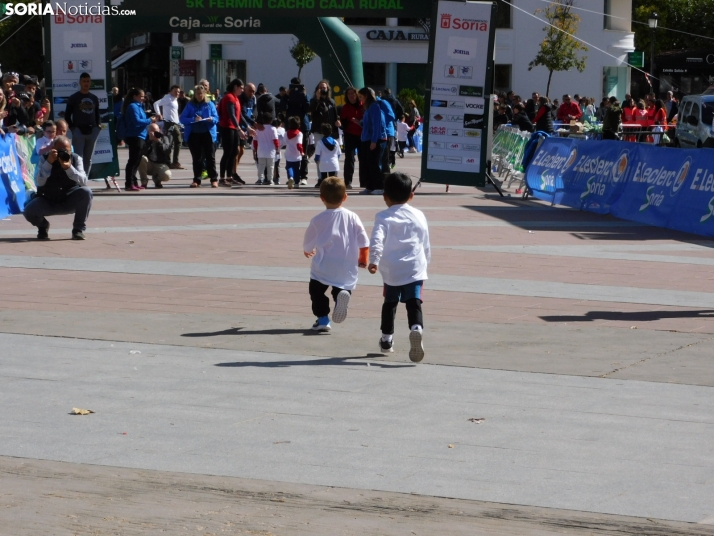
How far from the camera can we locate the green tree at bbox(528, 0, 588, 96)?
168ft

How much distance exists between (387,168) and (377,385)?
45.3 feet

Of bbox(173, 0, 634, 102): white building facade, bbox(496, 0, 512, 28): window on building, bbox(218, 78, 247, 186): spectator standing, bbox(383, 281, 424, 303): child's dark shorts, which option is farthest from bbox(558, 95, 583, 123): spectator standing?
bbox(383, 281, 424, 303): child's dark shorts

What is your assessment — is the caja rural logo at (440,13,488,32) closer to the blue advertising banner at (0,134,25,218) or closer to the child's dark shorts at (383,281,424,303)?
the blue advertising banner at (0,134,25,218)

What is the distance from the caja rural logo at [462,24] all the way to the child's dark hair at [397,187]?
1229 centimetres

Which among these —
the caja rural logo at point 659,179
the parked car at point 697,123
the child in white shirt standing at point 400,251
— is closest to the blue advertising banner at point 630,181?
the caja rural logo at point 659,179

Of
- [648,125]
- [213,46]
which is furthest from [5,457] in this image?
[213,46]

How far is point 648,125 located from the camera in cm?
3494

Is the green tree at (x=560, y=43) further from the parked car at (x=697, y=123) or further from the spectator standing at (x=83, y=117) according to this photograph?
the spectator standing at (x=83, y=117)

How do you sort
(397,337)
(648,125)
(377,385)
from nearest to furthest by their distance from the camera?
(377,385)
(397,337)
(648,125)

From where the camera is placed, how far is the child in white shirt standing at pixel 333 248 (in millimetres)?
8758

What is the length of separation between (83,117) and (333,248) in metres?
12.0

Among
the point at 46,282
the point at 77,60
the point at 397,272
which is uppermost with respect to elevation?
the point at 77,60

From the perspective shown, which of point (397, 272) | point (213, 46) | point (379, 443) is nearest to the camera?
point (379, 443)

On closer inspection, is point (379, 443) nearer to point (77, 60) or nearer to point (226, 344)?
point (226, 344)
